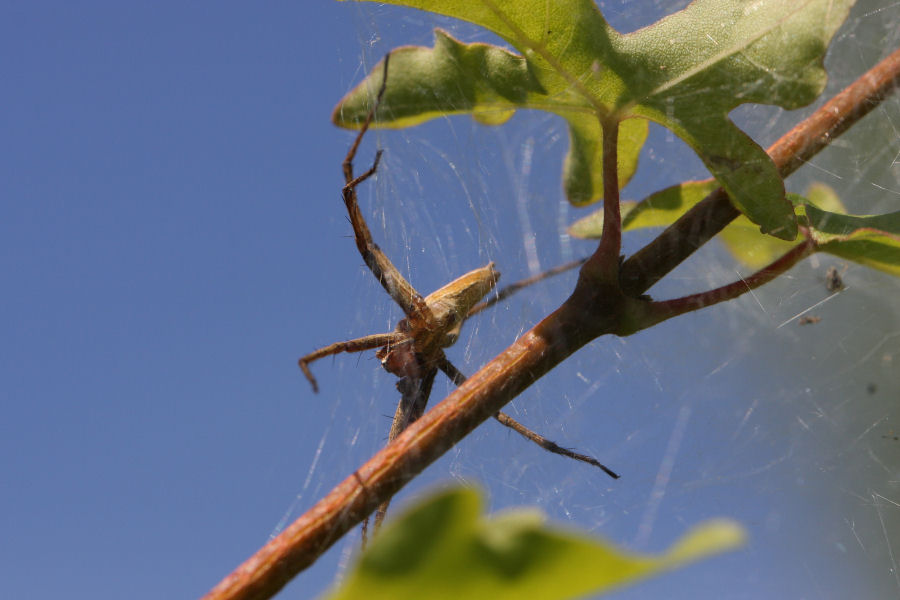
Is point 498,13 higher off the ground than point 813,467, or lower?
higher

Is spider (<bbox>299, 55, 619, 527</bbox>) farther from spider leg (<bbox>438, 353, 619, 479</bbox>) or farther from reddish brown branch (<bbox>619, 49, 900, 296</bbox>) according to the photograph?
reddish brown branch (<bbox>619, 49, 900, 296</bbox>)

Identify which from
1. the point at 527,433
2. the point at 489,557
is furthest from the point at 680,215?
the point at 489,557

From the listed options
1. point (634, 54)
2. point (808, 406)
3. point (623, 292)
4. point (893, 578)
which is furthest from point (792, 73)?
point (893, 578)

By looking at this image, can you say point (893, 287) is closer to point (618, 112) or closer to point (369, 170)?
point (618, 112)

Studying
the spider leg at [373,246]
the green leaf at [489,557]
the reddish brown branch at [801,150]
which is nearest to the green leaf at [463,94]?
the spider leg at [373,246]

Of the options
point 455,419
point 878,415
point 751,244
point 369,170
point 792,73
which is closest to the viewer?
point 455,419

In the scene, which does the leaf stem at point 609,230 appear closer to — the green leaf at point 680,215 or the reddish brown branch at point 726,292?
the reddish brown branch at point 726,292
